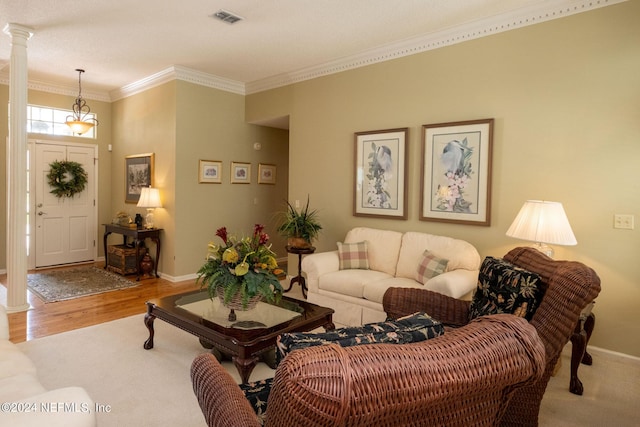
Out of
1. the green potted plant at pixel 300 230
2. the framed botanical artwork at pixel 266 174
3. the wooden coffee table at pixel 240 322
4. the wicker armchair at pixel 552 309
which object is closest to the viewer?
the wicker armchair at pixel 552 309

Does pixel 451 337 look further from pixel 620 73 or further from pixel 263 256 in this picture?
pixel 620 73

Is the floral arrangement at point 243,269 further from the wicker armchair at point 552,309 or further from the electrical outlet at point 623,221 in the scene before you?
the electrical outlet at point 623,221

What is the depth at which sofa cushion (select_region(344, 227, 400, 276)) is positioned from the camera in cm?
409

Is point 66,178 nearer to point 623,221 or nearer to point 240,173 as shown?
point 240,173

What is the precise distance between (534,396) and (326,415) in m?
1.68

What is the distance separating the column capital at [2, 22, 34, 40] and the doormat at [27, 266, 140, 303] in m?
2.86

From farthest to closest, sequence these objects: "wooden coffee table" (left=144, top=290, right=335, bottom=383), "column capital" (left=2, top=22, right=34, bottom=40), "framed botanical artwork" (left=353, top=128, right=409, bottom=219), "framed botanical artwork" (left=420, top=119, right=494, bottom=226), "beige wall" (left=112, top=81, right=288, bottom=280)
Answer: "beige wall" (left=112, top=81, right=288, bottom=280) → "framed botanical artwork" (left=353, top=128, right=409, bottom=219) → "column capital" (left=2, top=22, right=34, bottom=40) → "framed botanical artwork" (left=420, top=119, right=494, bottom=226) → "wooden coffee table" (left=144, top=290, right=335, bottom=383)

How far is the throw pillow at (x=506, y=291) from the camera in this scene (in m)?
1.97

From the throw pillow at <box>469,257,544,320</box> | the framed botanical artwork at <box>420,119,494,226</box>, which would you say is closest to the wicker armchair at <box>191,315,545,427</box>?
the throw pillow at <box>469,257,544,320</box>

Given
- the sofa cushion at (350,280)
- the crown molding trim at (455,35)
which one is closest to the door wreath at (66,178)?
the crown molding trim at (455,35)

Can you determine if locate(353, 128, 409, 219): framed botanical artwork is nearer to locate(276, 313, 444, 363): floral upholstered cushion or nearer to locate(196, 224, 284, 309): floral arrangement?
locate(196, 224, 284, 309): floral arrangement

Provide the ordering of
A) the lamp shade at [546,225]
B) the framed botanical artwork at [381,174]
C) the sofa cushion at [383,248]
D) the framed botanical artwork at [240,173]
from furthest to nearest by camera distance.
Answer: the framed botanical artwork at [240,173]
the framed botanical artwork at [381,174]
the sofa cushion at [383,248]
the lamp shade at [546,225]

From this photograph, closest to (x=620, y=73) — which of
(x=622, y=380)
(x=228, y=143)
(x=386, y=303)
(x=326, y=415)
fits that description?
(x=622, y=380)

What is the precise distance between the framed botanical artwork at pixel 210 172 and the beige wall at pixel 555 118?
2528 mm
